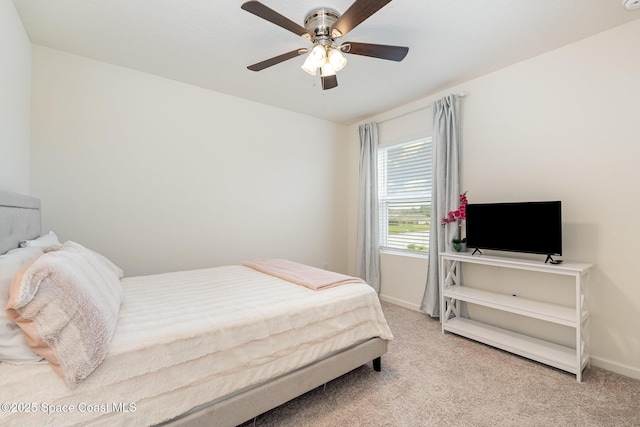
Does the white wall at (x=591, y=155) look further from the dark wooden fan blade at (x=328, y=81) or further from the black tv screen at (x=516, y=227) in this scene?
the dark wooden fan blade at (x=328, y=81)

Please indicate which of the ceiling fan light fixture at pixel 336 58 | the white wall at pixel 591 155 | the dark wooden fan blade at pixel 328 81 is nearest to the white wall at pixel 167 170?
the dark wooden fan blade at pixel 328 81

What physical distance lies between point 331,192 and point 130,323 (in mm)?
3295

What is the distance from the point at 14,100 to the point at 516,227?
162 inches

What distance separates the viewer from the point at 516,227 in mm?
2496

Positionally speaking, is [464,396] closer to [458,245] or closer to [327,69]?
[458,245]

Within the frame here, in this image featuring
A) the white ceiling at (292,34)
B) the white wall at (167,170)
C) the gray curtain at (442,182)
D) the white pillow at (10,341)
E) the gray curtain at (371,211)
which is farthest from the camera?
the gray curtain at (371,211)

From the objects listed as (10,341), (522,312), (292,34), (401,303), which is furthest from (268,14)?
(401,303)

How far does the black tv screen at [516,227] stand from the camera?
7.48 ft

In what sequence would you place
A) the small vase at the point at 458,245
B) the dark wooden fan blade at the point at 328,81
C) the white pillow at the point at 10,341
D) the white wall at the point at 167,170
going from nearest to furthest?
1. the white pillow at the point at 10,341
2. the dark wooden fan blade at the point at 328,81
3. the white wall at the point at 167,170
4. the small vase at the point at 458,245

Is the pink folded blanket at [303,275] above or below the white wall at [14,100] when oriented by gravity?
below

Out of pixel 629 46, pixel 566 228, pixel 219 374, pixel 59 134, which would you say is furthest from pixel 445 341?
pixel 59 134

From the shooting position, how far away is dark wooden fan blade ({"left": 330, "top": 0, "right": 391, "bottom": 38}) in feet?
4.83

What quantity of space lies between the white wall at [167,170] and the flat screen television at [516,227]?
6.97 ft

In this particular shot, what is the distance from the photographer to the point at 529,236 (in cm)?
241
